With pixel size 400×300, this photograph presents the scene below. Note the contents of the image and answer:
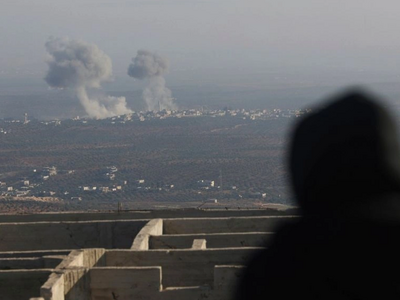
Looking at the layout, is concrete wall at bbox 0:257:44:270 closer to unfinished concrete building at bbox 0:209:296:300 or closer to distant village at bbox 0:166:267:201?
unfinished concrete building at bbox 0:209:296:300

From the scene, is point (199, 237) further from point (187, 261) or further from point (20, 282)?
point (20, 282)

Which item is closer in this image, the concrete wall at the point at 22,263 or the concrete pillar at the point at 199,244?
the concrete wall at the point at 22,263

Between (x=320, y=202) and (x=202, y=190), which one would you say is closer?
(x=320, y=202)

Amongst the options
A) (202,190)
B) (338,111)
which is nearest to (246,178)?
(202,190)

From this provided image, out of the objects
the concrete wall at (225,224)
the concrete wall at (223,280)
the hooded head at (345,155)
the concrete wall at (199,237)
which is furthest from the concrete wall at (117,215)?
the hooded head at (345,155)

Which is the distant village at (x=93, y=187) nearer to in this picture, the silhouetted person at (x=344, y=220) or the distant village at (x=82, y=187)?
the distant village at (x=82, y=187)

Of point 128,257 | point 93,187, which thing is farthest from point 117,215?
point 93,187

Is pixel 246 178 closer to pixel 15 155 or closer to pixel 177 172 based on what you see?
pixel 177 172
